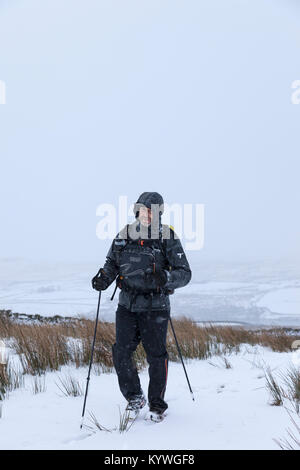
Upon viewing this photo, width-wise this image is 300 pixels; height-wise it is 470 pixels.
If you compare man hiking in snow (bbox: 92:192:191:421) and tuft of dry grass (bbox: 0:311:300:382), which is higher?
man hiking in snow (bbox: 92:192:191:421)

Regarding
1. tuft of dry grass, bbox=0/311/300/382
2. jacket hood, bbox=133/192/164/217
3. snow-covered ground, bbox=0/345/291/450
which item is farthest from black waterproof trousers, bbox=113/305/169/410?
tuft of dry grass, bbox=0/311/300/382

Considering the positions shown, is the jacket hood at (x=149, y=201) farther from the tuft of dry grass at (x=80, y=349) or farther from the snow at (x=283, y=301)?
the snow at (x=283, y=301)

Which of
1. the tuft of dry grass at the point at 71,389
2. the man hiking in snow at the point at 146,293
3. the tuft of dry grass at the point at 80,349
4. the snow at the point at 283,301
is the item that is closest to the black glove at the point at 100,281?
the man hiking in snow at the point at 146,293

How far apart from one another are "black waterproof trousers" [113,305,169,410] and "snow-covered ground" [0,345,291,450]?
0.25 metres

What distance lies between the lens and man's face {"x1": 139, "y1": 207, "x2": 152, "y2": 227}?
375cm

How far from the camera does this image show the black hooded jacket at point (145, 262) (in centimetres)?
354

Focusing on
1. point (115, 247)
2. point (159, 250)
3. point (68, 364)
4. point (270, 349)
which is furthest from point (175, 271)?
point (270, 349)

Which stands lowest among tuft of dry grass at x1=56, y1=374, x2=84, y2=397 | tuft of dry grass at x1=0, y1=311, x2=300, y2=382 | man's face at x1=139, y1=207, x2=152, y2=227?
tuft of dry grass at x1=0, y1=311, x2=300, y2=382

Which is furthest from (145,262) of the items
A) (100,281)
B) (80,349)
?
(80,349)

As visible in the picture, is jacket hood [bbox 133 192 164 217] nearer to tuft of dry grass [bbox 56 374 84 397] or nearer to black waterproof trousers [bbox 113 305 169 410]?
black waterproof trousers [bbox 113 305 169 410]

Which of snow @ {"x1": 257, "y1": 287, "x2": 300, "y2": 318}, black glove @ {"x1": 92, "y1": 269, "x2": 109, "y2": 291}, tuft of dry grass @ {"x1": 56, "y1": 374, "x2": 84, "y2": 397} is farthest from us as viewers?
snow @ {"x1": 257, "y1": 287, "x2": 300, "y2": 318}

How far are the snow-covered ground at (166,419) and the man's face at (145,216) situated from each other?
5.89ft
